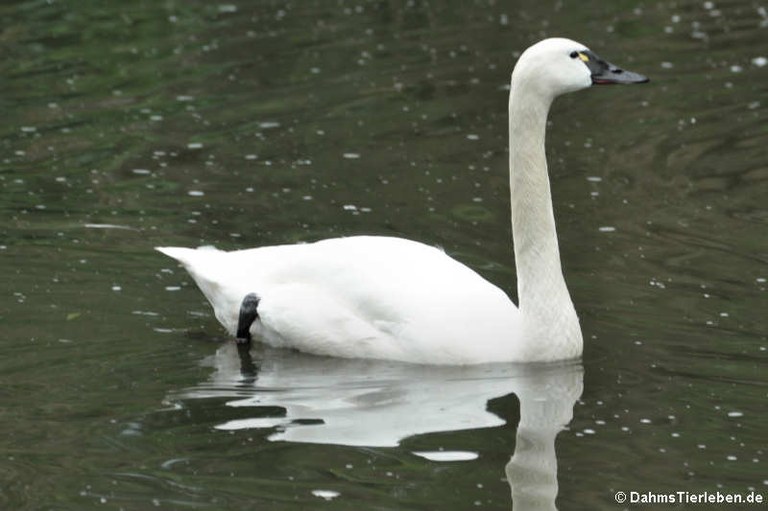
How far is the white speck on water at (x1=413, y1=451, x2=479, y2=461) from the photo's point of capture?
7.74 metres

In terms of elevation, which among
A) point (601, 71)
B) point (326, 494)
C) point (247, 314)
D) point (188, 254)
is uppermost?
point (601, 71)

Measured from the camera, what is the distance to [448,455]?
7.79 meters

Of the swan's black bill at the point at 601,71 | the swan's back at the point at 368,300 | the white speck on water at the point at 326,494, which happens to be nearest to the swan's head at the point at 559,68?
the swan's black bill at the point at 601,71

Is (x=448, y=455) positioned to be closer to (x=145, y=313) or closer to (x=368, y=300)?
(x=368, y=300)

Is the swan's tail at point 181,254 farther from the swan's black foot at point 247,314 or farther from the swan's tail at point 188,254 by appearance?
the swan's black foot at point 247,314

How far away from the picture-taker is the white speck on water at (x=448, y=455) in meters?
7.74

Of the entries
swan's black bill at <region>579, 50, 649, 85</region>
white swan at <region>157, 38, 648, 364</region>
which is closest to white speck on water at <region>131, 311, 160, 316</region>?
white swan at <region>157, 38, 648, 364</region>

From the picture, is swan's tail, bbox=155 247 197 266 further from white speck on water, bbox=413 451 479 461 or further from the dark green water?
white speck on water, bbox=413 451 479 461

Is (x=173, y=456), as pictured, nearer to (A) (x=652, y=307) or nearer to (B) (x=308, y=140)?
(A) (x=652, y=307)

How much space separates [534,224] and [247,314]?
163cm

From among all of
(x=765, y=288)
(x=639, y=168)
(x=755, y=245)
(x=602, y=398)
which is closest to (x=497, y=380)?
(x=602, y=398)

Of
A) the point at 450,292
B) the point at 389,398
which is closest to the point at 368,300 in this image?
the point at 450,292

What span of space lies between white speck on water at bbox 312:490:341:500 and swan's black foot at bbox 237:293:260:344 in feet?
8.01

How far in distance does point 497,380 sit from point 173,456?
6.29 ft
